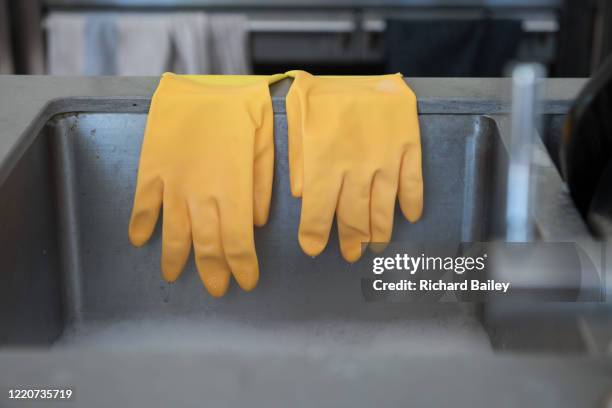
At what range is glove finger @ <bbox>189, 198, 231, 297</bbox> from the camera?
0.98 metres

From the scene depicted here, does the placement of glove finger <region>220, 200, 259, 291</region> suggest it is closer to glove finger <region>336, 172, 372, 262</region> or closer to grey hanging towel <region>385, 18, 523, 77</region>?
glove finger <region>336, 172, 372, 262</region>

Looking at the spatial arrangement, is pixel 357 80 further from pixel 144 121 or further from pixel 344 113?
pixel 144 121

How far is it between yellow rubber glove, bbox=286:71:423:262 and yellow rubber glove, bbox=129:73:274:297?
45 mm

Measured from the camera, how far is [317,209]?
0.99 metres

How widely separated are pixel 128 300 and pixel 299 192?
0.88ft

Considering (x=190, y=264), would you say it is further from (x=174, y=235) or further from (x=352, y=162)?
(x=352, y=162)

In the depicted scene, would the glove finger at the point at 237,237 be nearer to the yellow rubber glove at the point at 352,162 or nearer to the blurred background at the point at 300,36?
the yellow rubber glove at the point at 352,162

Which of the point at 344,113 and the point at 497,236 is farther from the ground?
the point at 344,113

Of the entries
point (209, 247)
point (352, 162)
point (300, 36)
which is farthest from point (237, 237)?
point (300, 36)

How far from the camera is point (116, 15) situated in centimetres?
266

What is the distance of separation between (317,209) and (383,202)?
0.26ft

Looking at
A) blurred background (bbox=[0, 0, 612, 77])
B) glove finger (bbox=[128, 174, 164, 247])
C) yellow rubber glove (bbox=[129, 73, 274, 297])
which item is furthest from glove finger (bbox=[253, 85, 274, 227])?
blurred background (bbox=[0, 0, 612, 77])

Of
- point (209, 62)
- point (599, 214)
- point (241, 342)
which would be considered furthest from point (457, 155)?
point (209, 62)

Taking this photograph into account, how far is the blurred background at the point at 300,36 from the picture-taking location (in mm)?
2619
